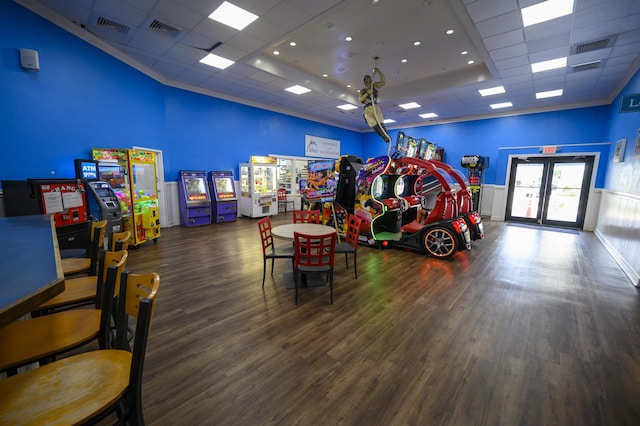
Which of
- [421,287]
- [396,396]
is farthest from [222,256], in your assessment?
[396,396]

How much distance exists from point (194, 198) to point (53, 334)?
6170 millimetres

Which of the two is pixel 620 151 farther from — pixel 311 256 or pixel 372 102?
pixel 311 256

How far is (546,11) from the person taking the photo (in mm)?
3582

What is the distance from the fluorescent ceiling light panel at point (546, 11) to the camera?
3.42m

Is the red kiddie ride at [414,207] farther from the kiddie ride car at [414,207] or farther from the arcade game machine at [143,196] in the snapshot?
the arcade game machine at [143,196]

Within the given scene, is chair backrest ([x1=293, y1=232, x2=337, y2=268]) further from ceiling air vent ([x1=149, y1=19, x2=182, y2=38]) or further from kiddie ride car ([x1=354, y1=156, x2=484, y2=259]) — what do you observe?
ceiling air vent ([x1=149, y1=19, x2=182, y2=38])

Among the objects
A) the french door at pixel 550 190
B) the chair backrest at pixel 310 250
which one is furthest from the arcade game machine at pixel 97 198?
the french door at pixel 550 190

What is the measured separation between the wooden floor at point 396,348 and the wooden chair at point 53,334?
712mm

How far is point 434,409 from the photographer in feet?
5.58

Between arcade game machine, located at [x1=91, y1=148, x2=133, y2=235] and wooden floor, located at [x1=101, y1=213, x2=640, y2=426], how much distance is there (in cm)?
123

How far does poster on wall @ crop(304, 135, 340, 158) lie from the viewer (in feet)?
34.4

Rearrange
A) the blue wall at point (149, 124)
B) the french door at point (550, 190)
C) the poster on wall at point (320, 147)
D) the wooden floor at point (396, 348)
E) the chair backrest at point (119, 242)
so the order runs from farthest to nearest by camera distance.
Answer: the poster on wall at point (320, 147), the french door at point (550, 190), the blue wall at point (149, 124), the chair backrest at point (119, 242), the wooden floor at point (396, 348)

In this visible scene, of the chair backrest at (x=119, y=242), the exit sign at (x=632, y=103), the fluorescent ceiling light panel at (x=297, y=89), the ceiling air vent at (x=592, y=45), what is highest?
the fluorescent ceiling light panel at (x=297, y=89)

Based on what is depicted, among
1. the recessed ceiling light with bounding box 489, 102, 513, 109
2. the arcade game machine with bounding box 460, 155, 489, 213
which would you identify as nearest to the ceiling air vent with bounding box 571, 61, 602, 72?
the recessed ceiling light with bounding box 489, 102, 513, 109
